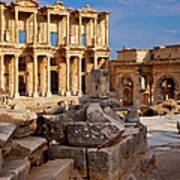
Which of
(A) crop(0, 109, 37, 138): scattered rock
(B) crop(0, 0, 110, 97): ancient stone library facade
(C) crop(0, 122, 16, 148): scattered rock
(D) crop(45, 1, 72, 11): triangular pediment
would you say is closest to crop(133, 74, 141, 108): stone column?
(B) crop(0, 0, 110, 97): ancient stone library facade

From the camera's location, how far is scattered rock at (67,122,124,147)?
11.0ft

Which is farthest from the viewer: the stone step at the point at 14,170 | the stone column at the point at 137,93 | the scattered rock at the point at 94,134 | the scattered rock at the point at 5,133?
the stone column at the point at 137,93

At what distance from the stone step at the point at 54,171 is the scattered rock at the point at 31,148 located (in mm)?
137

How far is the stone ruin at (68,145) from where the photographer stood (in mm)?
2965

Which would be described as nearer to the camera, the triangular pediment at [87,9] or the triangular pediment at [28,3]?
the triangular pediment at [28,3]

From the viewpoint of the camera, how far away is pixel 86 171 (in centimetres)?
338

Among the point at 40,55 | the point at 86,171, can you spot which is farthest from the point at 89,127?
the point at 40,55

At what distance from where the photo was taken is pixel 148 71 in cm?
2992

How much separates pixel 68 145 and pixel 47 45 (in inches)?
966

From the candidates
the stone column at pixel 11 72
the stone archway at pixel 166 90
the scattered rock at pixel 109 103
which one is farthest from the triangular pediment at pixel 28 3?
the scattered rock at pixel 109 103

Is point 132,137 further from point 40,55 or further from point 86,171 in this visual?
point 40,55

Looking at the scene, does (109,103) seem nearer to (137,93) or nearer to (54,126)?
(54,126)

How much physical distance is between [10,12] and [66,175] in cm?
2759

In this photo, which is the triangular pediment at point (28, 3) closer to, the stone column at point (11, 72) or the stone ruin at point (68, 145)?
the stone column at point (11, 72)
